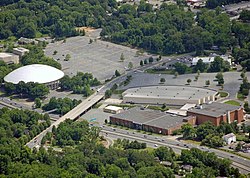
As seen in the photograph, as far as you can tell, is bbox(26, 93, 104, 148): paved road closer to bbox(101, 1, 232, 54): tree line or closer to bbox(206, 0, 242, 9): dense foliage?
bbox(101, 1, 232, 54): tree line

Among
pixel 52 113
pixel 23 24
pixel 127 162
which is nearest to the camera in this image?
pixel 127 162

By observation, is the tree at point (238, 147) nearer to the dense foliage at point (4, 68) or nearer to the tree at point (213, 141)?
the tree at point (213, 141)

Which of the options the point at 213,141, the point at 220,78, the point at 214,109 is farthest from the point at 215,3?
the point at 213,141

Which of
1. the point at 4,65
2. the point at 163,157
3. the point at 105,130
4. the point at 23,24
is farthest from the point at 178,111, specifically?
the point at 23,24

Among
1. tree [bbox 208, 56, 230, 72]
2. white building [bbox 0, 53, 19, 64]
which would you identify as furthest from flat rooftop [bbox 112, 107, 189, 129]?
white building [bbox 0, 53, 19, 64]

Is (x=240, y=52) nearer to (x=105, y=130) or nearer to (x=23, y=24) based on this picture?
(x=105, y=130)

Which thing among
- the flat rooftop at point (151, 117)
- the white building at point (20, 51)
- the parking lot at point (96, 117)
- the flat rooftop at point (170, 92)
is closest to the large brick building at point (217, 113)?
the flat rooftop at point (151, 117)
